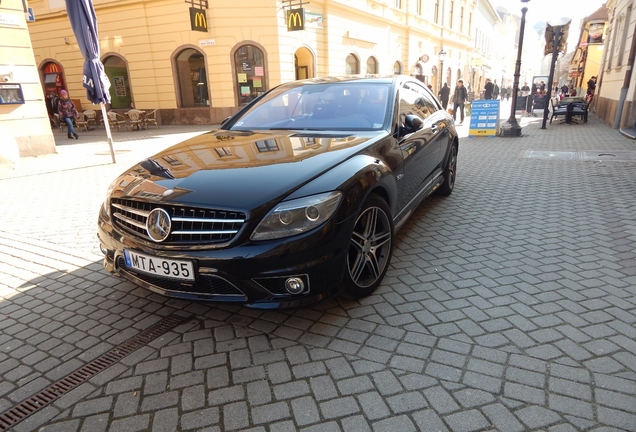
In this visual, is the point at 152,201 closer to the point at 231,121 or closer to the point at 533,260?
the point at 231,121

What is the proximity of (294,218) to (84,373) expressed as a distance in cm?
153

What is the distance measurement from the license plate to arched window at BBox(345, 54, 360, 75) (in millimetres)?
20147

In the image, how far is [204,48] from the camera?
17.4 meters

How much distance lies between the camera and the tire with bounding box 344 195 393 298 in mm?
2909

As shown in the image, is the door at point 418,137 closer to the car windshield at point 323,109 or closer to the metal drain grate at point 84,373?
the car windshield at point 323,109

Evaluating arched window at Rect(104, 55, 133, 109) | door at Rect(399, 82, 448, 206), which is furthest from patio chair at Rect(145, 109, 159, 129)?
door at Rect(399, 82, 448, 206)

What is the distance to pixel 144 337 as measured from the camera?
2.76 metres

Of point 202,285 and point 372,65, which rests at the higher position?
point 372,65

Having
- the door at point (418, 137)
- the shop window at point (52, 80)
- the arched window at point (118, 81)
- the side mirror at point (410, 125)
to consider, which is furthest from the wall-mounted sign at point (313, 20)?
the side mirror at point (410, 125)

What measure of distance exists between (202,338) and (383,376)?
1.21m

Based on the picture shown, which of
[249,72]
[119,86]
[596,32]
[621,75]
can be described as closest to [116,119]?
[119,86]

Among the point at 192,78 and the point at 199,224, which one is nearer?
the point at 199,224

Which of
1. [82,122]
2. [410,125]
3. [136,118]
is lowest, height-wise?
[82,122]

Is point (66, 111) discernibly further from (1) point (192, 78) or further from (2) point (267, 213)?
(2) point (267, 213)
